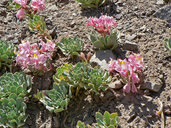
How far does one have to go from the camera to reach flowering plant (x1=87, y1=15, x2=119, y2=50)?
132 inches

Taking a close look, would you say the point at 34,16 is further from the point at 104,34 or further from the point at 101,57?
the point at 101,57

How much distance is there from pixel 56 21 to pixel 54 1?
70cm

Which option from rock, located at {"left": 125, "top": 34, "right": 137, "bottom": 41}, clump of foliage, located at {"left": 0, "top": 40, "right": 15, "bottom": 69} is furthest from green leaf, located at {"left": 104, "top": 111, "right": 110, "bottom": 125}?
clump of foliage, located at {"left": 0, "top": 40, "right": 15, "bottom": 69}

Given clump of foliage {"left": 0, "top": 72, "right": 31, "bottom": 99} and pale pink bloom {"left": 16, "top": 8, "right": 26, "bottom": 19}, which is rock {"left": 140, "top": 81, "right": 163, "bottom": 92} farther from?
pale pink bloom {"left": 16, "top": 8, "right": 26, "bottom": 19}

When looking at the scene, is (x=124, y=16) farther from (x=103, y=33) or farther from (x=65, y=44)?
(x=65, y=44)

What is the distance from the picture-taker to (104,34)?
349 cm

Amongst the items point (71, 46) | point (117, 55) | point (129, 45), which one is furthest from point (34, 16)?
point (129, 45)

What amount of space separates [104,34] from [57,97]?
132 cm

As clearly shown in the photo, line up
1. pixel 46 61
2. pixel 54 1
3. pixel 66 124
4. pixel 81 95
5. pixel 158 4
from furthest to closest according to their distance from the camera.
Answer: pixel 54 1, pixel 158 4, pixel 46 61, pixel 81 95, pixel 66 124

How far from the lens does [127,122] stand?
2729mm

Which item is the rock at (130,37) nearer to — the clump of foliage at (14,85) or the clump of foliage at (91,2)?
the clump of foliage at (91,2)

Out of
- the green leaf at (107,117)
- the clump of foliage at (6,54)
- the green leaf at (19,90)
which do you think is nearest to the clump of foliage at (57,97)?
the green leaf at (19,90)

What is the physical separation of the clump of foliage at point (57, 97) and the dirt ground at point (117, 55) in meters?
0.21

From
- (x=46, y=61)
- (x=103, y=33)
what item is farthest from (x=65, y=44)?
(x=103, y=33)
